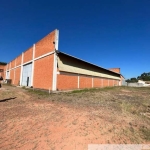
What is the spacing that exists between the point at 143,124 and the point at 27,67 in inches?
792

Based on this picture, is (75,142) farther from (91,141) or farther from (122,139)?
(122,139)

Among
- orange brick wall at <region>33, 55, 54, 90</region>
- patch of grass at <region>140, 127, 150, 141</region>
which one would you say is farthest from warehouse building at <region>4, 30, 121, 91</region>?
patch of grass at <region>140, 127, 150, 141</region>

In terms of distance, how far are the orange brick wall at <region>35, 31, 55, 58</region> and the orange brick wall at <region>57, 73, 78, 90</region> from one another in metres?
3.61

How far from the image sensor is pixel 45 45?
1597 centimetres

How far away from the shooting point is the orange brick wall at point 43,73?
1423 centimetres

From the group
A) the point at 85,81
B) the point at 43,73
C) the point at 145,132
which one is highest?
the point at 43,73

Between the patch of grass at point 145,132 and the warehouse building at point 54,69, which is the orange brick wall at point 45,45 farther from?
the patch of grass at point 145,132

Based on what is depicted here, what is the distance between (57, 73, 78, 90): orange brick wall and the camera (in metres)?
13.9

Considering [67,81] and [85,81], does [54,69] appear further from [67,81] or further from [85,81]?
[85,81]

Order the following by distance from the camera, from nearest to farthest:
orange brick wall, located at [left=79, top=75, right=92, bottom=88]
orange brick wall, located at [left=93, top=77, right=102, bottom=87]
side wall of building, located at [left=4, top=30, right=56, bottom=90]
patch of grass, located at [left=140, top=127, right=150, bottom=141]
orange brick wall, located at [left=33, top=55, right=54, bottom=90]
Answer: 1. patch of grass, located at [left=140, top=127, right=150, bottom=141]
2. orange brick wall, located at [left=33, top=55, right=54, bottom=90]
3. side wall of building, located at [left=4, top=30, right=56, bottom=90]
4. orange brick wall, located at [left=79, top=75, right=92, bottom=88]
5. orange brick wall, located at [left=93, top=77, right=102, bottom=87]

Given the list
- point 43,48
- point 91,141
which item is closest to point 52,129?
point 91,141

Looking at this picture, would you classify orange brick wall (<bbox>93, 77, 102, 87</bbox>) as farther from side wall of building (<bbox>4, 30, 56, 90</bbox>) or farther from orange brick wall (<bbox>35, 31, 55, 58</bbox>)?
orange brick wall (<bbox>35, 31, 55, 58</bbox>)

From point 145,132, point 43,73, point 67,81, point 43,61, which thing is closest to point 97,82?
point 67,81

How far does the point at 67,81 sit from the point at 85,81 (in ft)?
14.9
